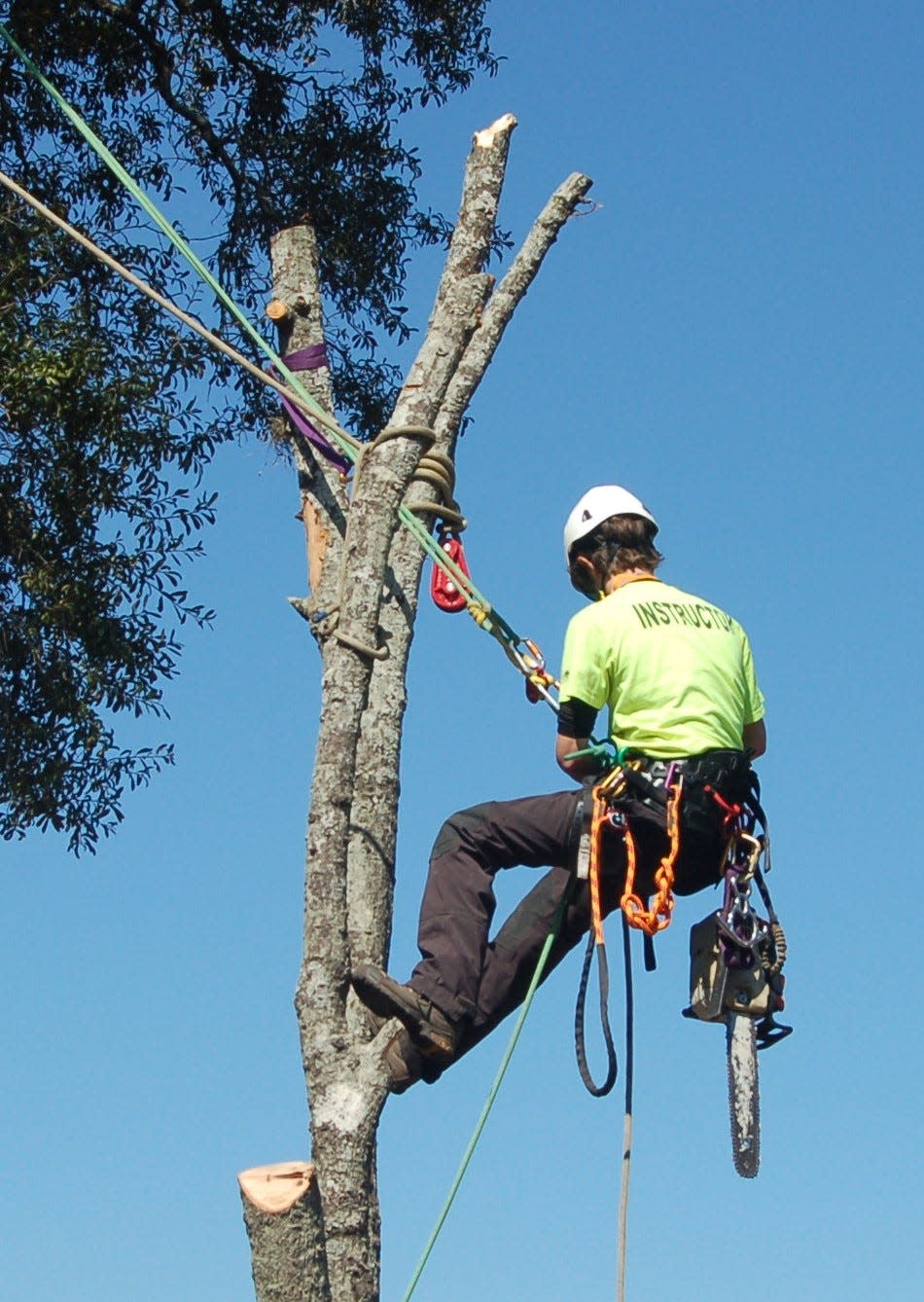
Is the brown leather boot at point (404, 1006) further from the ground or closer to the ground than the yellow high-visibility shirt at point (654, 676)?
closer to the ground

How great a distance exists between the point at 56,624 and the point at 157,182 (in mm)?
2447

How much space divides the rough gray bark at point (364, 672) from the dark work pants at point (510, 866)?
144 mm

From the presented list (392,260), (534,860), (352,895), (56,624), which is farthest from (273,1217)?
(392,260)

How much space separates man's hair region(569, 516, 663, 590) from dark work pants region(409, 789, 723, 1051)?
2.15 ft

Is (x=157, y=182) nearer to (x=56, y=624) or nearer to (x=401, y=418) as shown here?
(x=56, y=624)

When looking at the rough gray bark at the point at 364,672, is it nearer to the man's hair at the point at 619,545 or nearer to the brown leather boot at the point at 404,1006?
the brown leather boot at the point at 404,1006

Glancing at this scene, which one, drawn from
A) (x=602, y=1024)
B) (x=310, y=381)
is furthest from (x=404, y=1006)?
(x=310, y=381)

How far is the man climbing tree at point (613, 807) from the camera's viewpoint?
4566 millimetres

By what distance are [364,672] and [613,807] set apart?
2.21ft

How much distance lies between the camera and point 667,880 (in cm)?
456

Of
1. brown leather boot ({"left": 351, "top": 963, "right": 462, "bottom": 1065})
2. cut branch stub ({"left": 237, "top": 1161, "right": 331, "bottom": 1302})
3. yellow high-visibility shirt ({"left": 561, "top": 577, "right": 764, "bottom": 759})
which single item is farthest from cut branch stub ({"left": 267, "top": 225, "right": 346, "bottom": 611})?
cut branch stub ({"left": 237, "top": 1161, "right": 331, "bottom": 1302})

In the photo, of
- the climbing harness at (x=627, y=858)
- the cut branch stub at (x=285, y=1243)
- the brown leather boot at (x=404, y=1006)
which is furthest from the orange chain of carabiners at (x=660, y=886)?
the cut branch stub at (x=285, y=1243)

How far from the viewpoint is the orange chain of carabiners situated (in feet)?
14.8

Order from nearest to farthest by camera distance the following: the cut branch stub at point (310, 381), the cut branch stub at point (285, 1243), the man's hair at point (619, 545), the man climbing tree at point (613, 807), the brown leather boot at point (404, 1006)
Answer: the cut branch stub at point (285, 1243)
the brown leather boot at point (404, 1006)
the man climbing tree at point (613, 807)
the man's hair at point (619, 545)
the cut branch stub at point (310, 381)
